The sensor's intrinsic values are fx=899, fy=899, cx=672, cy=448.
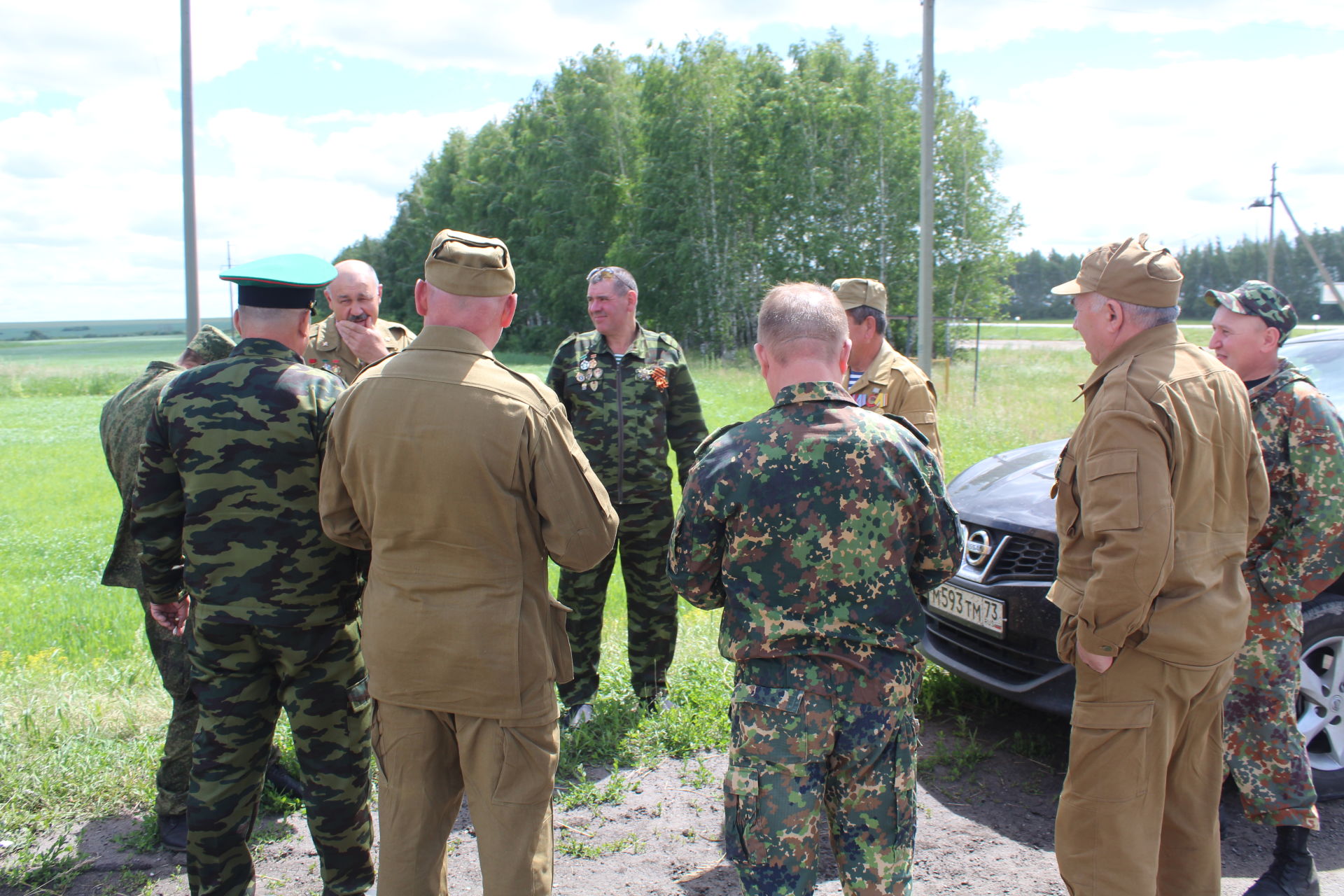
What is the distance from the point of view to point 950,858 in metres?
3.14

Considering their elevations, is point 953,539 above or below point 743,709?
above

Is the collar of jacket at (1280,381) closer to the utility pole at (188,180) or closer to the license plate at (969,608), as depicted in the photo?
the license plate at (969,608)

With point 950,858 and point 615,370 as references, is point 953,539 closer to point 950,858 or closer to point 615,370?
point 950,858

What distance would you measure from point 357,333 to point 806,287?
2059 millimetres

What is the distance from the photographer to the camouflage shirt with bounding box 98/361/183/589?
3.22 metres

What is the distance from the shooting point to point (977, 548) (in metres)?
3.75

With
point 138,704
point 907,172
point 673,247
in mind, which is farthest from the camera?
point 673,247

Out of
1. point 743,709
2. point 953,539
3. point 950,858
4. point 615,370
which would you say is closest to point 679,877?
point 950,858

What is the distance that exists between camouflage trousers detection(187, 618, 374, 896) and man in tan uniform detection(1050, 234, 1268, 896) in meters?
2.07

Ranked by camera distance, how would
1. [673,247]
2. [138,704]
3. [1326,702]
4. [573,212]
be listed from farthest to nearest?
[573,212] → [673,247] → [138,704] → [1326,702]

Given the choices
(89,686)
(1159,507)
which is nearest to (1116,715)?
(1159,507)

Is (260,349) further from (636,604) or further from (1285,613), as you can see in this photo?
(1285,613)

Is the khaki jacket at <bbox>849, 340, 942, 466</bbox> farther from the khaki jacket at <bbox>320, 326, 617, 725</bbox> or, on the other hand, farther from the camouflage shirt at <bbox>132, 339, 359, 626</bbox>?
the camouflage shirt at <bbox>132, 339, 359, 626</bbox>

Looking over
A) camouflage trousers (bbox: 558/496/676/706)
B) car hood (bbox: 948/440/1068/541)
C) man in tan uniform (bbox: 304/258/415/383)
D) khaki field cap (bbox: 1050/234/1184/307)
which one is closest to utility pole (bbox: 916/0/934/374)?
car hood (bbox: 948/440/1068/541)
